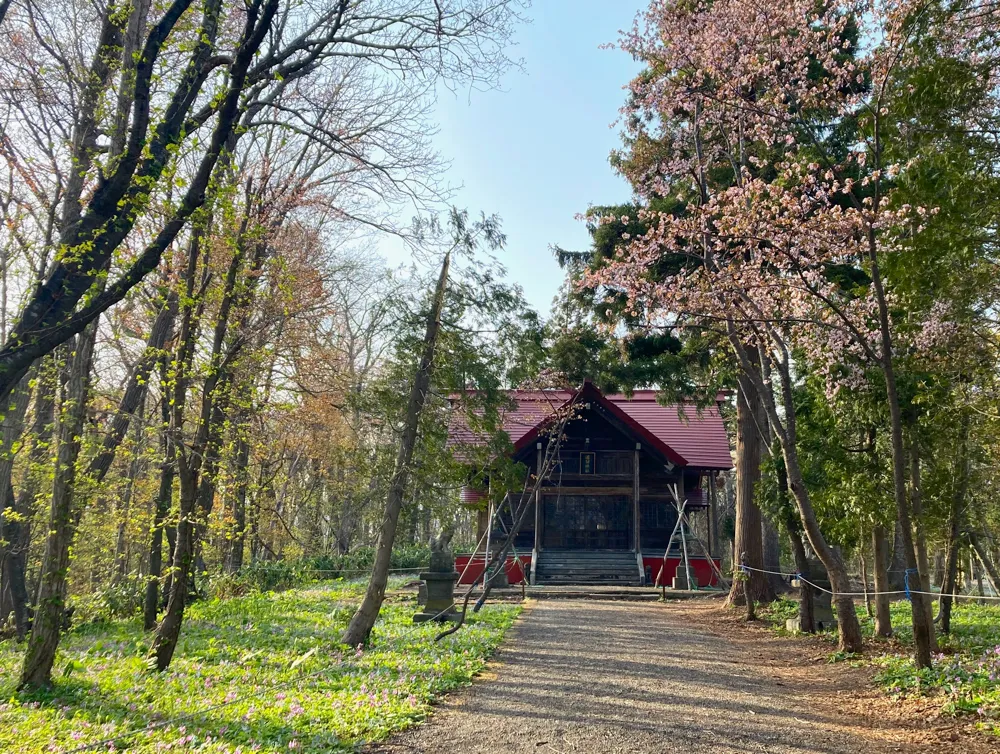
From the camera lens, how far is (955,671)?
7.62 meters

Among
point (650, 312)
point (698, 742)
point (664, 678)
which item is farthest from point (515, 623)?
point (698, 742)

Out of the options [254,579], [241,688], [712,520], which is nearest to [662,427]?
[712,520]

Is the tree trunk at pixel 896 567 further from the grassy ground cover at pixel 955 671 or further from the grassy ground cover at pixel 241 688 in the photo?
the grassy ground cover at pixel 241 688

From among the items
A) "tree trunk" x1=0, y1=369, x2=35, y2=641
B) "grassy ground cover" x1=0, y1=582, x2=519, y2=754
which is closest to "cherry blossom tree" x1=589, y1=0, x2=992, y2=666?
"grassy ground cover" x1=0, y1=582, x2=519, y2=754

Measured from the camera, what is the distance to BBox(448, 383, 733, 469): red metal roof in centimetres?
2459

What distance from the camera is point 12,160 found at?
12.2 metres

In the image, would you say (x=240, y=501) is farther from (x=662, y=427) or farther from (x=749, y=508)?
(x=662, y=427)

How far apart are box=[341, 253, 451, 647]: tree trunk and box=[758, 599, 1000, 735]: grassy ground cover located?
22.0 feet

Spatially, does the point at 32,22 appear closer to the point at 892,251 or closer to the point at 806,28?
the point at 806,28

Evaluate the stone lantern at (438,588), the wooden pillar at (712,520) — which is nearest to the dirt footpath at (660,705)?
the stone lantern at (438,588)

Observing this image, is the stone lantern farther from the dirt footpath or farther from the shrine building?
the shrine building

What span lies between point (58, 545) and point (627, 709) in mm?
6187

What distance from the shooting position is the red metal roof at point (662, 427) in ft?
80.7

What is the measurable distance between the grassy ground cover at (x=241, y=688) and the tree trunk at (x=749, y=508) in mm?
7060
